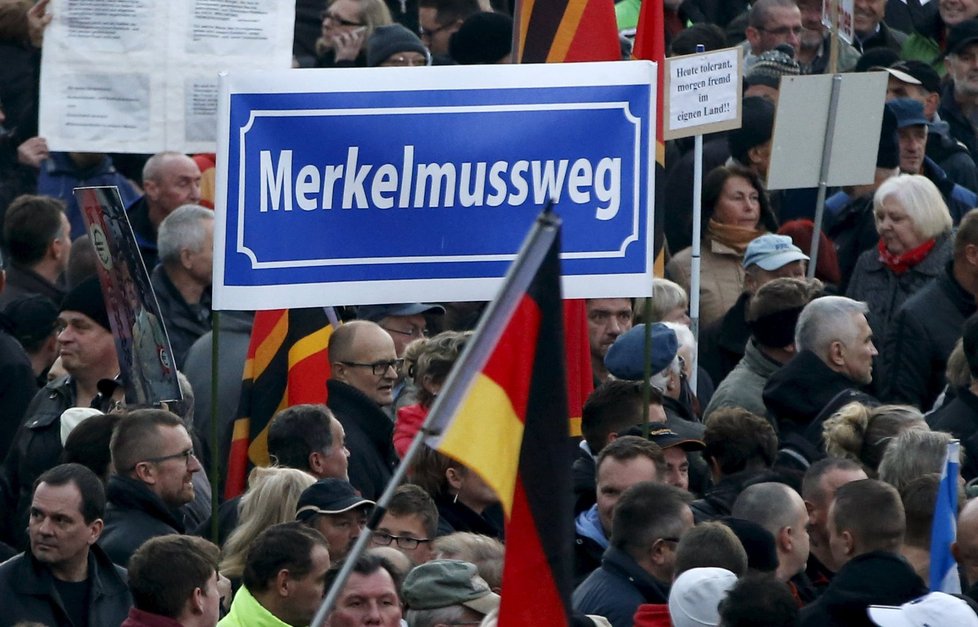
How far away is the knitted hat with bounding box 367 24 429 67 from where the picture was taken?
1189 centimetres

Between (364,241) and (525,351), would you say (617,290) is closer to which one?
(364,241)

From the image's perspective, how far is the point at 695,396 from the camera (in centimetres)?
936

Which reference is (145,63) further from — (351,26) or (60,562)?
(60,562)

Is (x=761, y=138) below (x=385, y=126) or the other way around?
below

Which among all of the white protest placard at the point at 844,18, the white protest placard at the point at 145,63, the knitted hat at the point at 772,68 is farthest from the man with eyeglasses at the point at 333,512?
the knitted hat at the point at 772,68

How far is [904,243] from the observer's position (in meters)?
10.1

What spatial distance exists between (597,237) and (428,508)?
107 centimetres

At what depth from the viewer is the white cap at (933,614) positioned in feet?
17.7

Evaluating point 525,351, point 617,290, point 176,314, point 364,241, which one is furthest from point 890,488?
point 176,314

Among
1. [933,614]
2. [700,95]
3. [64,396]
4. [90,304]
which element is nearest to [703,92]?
[700,95]

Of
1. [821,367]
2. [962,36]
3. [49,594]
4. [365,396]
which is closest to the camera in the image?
[49,594]

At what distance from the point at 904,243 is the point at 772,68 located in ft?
8.72

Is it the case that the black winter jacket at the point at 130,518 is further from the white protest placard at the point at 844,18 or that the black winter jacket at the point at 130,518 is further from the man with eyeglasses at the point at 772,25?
the man with eyeglasses at the point at 772,25

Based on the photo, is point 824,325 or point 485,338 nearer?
point 485,338
